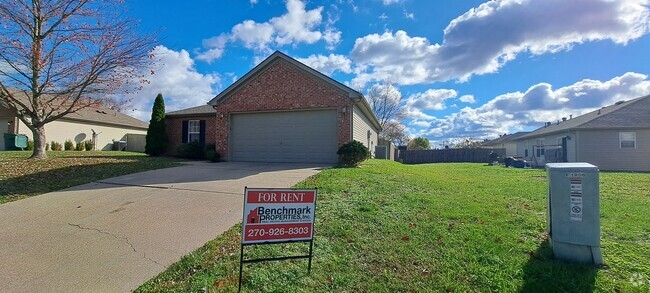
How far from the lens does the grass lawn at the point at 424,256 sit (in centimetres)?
290

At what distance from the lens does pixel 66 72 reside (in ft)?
35.9

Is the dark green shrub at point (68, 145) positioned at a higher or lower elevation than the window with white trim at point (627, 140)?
lower

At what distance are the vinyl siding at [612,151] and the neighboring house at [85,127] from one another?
28.3 m

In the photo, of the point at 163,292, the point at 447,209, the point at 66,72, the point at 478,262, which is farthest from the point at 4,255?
the point at 66,72

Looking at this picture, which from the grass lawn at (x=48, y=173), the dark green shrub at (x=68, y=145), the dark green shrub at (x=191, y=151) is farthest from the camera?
the dark green shrub at (x=68, y=145)

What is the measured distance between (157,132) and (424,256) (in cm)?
1719

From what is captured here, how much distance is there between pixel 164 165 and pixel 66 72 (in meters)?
4.99

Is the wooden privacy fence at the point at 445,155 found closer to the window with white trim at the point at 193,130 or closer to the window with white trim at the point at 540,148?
the window with white trim at the point at 540,148

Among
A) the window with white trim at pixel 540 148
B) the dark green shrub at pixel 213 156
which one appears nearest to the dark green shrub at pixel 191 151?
the dark green shrub at pixel 213 156

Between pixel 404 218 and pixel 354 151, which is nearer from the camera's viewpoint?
pixel 404 218

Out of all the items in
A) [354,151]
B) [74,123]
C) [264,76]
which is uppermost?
[264,76]

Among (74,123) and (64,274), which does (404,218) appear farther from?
(74,123)

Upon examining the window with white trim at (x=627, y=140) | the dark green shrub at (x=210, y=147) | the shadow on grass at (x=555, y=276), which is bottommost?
the shadow on grass at (x=555, y=276)

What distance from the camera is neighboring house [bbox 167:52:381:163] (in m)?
12.6
